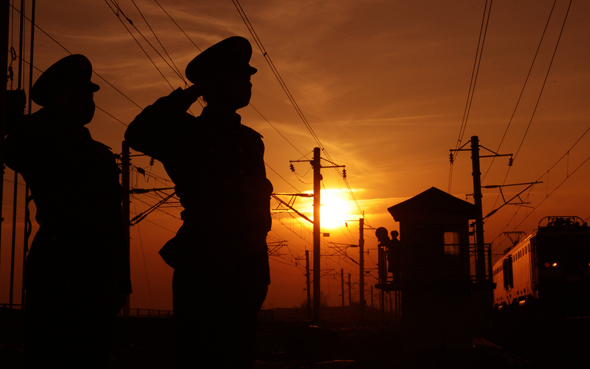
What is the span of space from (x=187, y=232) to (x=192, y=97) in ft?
2.00

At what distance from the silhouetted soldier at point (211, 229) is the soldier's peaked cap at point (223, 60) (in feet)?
0.28

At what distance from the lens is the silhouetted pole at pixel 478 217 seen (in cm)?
2164

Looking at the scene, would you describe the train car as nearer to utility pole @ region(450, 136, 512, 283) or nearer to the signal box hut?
utility pole @ region(450, 136, 512, 283)

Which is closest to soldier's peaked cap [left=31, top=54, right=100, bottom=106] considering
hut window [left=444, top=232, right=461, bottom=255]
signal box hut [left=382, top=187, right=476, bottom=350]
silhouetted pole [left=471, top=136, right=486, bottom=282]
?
signal box hut [left=382, top=187, right=476, bottom=350]

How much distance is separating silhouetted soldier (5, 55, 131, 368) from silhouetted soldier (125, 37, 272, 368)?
36cm

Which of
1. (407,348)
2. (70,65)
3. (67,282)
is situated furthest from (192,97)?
(407,348)

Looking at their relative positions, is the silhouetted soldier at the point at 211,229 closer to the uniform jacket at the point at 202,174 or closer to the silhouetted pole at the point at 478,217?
the uniform jacket at the point at 202,174

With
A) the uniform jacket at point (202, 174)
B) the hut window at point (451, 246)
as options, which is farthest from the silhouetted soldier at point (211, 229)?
the hut window at point (451, 246)

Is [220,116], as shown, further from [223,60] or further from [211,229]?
[211,229]

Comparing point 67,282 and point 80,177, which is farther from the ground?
point 80,177

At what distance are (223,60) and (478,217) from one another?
2365cm

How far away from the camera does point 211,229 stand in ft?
8.98

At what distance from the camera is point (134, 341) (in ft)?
63.0

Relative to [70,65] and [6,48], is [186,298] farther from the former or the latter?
[6,48]
